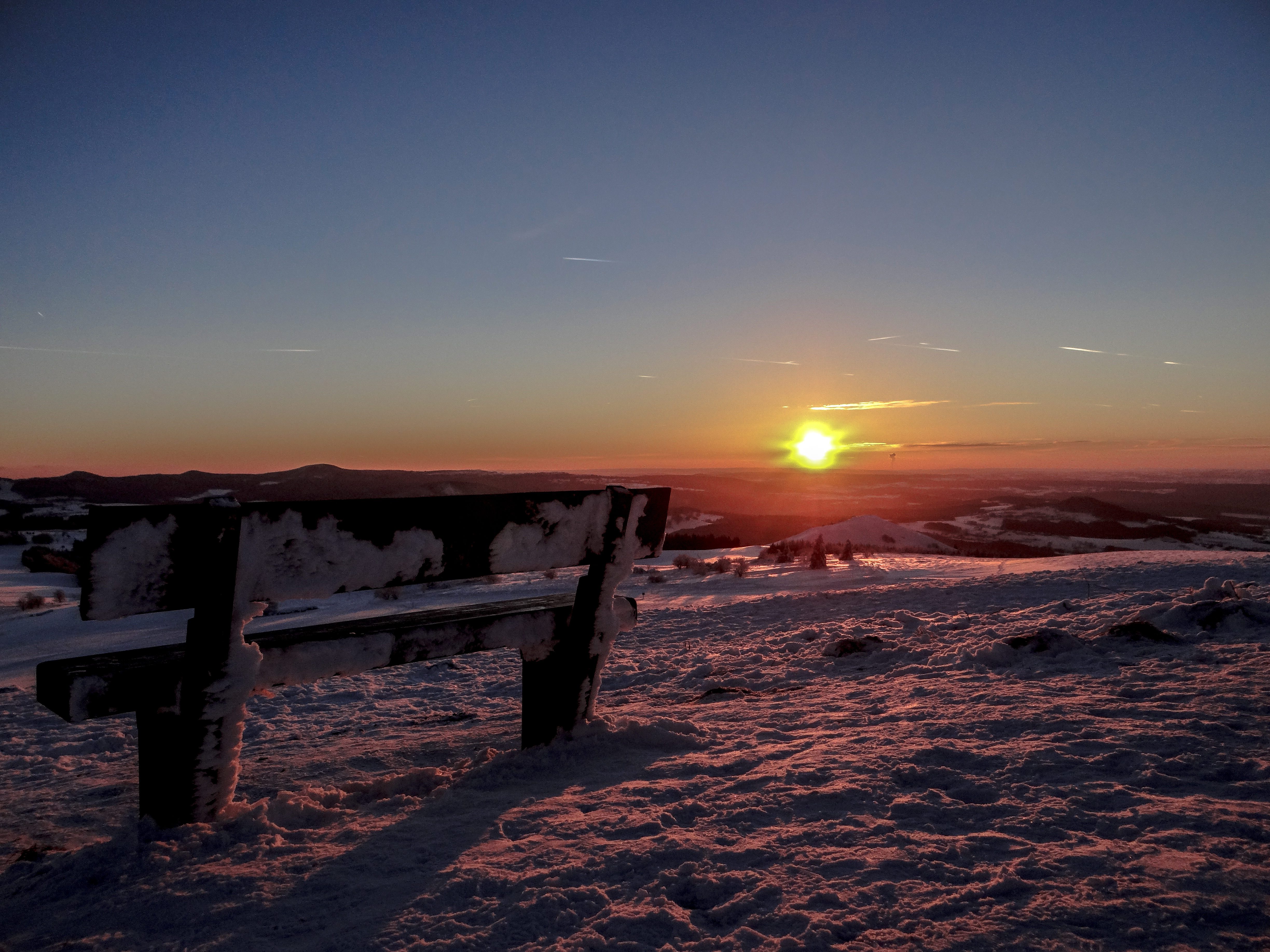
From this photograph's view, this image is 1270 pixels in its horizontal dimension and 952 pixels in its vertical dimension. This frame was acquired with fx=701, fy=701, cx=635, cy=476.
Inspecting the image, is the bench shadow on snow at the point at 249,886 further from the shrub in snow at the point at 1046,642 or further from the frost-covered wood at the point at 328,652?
the shrub in snow at the point at 1046,642

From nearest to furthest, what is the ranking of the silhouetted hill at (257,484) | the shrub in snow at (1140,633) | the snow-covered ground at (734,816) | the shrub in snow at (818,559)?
the snow-covered ground at (734,816) < the shrub in snow at (1140,633) < the shrub in snow at (818,559) < the silhouetted hill at (257,484)

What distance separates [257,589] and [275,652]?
1.04 feet

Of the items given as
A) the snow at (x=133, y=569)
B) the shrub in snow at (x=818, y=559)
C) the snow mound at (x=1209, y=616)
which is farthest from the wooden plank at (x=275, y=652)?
the shrub in snow at (x=818, y=559)

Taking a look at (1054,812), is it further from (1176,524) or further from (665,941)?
(1176,524)

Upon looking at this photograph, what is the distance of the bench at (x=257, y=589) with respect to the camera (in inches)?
86.6

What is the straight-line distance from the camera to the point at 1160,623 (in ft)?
15.6

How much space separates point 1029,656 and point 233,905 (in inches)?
169

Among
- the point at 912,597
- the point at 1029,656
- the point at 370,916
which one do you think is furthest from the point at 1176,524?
the point at 370,916

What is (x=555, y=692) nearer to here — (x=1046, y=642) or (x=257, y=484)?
(x=1046, y=642)

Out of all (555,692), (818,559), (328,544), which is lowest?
(818,559)

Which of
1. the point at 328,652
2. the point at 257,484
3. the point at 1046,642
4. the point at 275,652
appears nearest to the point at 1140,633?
the point at 1046,642

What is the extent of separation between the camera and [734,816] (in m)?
2.37

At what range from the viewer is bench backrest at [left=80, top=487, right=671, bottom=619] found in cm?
215

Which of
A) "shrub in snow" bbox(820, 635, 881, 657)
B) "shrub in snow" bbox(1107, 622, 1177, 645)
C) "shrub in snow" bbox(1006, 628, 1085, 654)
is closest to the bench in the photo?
"shrub in snow" bbox(820, 635, 881, 657)
